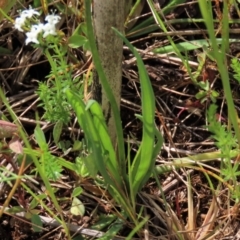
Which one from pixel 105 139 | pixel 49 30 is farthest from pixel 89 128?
pixel 49 30

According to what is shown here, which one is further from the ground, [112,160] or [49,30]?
[49,30]

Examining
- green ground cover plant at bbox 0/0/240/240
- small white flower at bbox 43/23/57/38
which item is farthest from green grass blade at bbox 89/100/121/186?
small white flower at bbox 43/23/57/38

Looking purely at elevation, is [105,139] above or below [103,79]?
below

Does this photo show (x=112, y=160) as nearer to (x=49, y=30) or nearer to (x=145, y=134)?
(x=145, y=134)

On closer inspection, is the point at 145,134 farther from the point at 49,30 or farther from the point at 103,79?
the point at 49,30

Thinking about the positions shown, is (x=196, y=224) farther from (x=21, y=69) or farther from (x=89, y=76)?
(x=21, y=69)

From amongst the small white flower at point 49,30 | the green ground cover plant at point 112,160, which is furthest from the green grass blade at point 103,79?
the small white flower at point 49,30

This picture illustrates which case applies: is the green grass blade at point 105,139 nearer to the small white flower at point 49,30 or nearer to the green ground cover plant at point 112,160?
the green ground cover plant at point 112,160

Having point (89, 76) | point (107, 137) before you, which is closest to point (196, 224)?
point (107, 137)

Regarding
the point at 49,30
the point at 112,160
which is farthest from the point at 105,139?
the point at 49,30

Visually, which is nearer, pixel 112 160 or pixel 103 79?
pixel 103 79

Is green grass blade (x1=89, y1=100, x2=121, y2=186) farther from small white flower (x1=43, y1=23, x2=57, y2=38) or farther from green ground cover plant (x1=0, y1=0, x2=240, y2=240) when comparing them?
small white flower (x1=43, y1=23, x2=57, y2=38)
